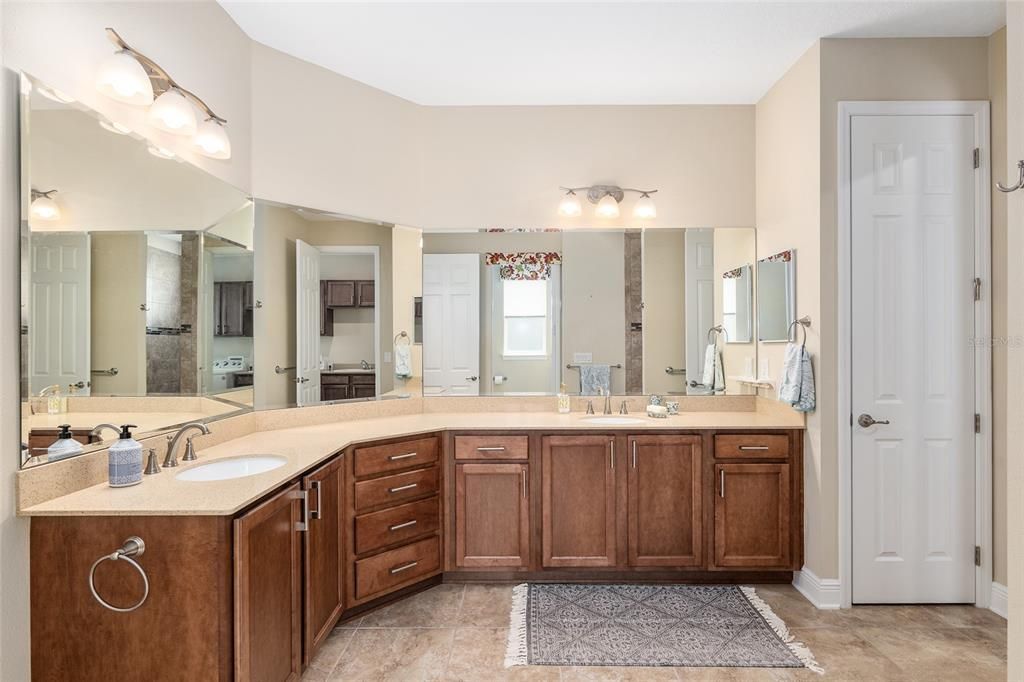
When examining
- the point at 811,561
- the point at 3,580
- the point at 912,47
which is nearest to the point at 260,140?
the point at 3,580

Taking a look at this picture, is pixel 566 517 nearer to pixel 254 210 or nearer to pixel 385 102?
pixel 254 210

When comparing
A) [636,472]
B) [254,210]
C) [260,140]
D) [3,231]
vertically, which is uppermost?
[260,140]

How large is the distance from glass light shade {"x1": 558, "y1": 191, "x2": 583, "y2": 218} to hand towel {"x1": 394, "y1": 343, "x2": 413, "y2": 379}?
1.24m

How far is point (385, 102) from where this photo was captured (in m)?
3.28

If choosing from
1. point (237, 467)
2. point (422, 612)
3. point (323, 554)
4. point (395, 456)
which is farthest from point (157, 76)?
point (422, 612)

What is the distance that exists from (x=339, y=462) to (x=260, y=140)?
1659 millimetres

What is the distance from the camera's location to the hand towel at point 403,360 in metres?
3.35

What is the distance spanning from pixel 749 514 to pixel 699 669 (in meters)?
0.94

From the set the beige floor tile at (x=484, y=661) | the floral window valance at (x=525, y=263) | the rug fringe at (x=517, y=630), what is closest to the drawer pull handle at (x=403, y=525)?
the beige floor tile at (x=484, y=661)

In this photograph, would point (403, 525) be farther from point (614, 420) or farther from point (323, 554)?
point (614, 420)

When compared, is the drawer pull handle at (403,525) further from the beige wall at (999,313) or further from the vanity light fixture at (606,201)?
the beige wall at (999,313)

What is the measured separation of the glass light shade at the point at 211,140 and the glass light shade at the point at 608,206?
6.67 ft

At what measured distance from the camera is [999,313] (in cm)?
262
